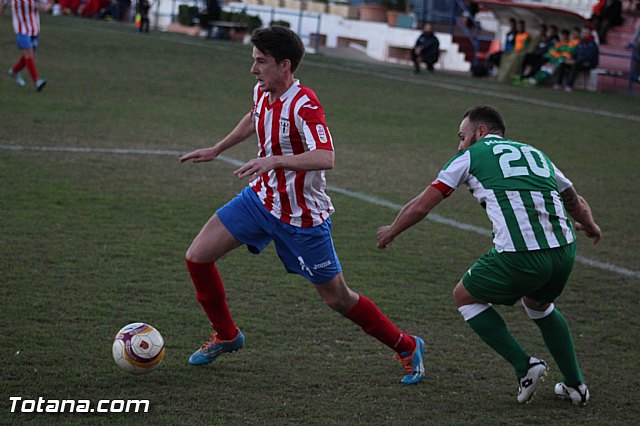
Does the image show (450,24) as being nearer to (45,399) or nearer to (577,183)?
(577,183)

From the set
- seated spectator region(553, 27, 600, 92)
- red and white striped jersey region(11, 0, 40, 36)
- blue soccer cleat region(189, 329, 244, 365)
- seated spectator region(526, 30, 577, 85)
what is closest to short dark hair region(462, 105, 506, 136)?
blue soccer cleat region(189, 329, 244, 365)

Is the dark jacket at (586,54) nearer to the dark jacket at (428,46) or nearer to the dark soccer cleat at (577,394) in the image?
the dark jacket at (428,46)

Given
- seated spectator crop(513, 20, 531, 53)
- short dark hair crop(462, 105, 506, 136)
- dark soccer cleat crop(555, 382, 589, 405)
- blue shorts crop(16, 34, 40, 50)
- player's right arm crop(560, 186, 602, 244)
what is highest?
short dark hair crop(462, 105, 506, 136)

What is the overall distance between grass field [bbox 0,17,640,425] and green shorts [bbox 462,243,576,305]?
59cm

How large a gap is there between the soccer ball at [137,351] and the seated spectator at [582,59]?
19924mm

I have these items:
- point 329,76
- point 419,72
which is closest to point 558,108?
point 329,76

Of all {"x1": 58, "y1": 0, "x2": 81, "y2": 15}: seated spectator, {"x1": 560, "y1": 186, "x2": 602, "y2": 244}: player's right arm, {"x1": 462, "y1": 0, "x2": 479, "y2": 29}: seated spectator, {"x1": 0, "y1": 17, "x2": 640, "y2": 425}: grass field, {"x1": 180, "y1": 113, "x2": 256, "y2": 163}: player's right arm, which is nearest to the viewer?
{"x1": 0, "y1": 17, "x2": 640, "y2": 425}: grass field

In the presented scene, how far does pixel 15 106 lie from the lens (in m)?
13.5

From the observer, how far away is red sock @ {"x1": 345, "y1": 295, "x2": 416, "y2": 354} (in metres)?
4.85

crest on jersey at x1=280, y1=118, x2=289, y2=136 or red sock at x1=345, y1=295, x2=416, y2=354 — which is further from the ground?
crest on jersey at x1=280, y1=118, x2=289, y2=136

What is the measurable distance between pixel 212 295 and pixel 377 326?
2.89 feet

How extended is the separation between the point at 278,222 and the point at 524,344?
1.79m

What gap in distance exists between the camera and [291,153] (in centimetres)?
469

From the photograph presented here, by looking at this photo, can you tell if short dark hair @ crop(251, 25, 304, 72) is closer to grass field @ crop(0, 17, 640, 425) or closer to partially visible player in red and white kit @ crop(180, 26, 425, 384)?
partially visible player in red and white kit @ crop(180, 26, 425, 384)
